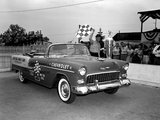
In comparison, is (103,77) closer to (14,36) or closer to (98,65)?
(98,65)

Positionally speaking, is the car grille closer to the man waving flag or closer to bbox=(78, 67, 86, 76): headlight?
bbox=(78, 67, 86, 76): headlight

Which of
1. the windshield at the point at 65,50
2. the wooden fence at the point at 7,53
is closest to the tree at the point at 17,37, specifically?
the wooden fence at the point at 7,53

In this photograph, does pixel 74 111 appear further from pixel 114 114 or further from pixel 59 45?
pixel 59 45

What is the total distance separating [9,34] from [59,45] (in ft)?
118

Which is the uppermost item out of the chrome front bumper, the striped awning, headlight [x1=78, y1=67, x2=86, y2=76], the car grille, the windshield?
the striped awning

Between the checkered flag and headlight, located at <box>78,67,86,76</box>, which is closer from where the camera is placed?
headlight, located at <box>78,67,86,76</box>

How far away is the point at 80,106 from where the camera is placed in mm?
3676

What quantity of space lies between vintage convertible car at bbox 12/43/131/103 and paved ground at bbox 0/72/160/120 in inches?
12.8

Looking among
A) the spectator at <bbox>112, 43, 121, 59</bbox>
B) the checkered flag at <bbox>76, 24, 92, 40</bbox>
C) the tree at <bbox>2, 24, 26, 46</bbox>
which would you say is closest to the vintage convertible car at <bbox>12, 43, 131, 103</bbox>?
the checkered flag at <bbox>76, 24, 92, 40</bbox>

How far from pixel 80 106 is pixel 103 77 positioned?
0.83 metres

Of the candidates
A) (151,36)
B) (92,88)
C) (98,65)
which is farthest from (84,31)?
(92,88)

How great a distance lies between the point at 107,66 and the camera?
388 centimetres

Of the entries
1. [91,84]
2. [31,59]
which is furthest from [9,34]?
[91,84]

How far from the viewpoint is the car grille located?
11.9 feet
